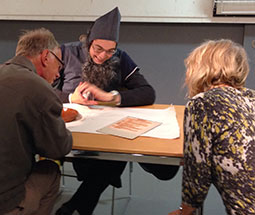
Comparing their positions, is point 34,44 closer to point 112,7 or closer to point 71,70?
point 71,70

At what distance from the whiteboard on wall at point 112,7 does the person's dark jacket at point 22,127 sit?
1.97 meters

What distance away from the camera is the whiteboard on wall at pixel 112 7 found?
287 centimetres

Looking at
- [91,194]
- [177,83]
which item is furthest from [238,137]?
[177,83]

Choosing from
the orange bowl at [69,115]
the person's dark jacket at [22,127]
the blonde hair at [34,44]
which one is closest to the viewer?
the person's dark jacket at [22,127]

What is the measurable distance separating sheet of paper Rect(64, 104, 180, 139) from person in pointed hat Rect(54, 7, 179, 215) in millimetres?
109

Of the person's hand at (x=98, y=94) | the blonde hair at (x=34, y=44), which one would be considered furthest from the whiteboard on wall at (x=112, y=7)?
the blonde hair at (x=34, y=44)

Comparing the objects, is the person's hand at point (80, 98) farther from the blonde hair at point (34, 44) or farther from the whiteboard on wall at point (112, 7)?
the whiteboard on wall at point (112, 7)

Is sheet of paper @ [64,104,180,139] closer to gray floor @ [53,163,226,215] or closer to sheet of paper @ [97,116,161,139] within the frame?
sheet of paper @ [97,116,161,139]

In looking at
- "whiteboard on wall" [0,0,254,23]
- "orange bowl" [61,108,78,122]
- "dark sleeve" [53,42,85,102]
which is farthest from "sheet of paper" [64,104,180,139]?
"whiteboard on wall" [0,0,254,23]

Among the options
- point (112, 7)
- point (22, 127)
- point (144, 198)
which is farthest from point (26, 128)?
point (112, 7)

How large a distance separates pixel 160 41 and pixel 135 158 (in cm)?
215

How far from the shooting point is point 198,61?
1.25 metres

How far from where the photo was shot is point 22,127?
1.13 metres

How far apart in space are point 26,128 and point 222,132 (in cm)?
73
